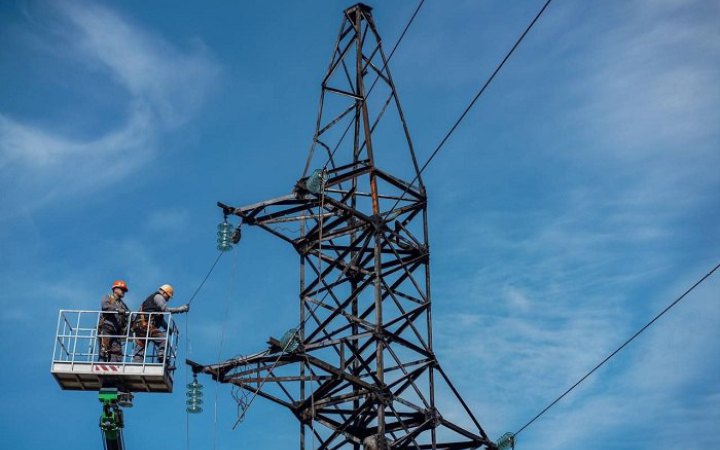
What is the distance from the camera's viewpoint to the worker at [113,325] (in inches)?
1335

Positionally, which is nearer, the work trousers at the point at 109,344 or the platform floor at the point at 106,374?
the platform floor at the point at 106,374

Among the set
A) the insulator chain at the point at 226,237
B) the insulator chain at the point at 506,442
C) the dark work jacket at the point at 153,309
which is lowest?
the insulator chain at the point at 506,442

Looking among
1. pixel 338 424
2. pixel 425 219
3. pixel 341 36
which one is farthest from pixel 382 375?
pixel 341 36

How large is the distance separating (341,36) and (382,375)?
1247 centimetres

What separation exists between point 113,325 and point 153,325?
1.17 m

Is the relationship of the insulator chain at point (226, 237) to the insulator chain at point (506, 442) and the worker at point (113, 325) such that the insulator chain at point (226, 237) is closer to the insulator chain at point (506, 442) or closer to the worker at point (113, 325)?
the worker at point (113, 325)

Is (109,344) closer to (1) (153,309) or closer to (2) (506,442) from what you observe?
(1) (153,309)

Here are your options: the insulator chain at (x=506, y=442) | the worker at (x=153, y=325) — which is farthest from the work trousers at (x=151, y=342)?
the insulator chain at (x=506, y=442)

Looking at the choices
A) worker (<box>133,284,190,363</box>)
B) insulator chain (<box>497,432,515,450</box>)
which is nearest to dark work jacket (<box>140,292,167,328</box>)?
worker (<box>133,284,190,363</box>)

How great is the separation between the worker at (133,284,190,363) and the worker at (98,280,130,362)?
42 cm

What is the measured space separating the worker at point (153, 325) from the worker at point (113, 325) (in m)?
0.42

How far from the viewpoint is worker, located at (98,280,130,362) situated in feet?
111

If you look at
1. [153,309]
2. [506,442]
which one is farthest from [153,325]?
[506,442]

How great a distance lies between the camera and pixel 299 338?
35.0 meters
